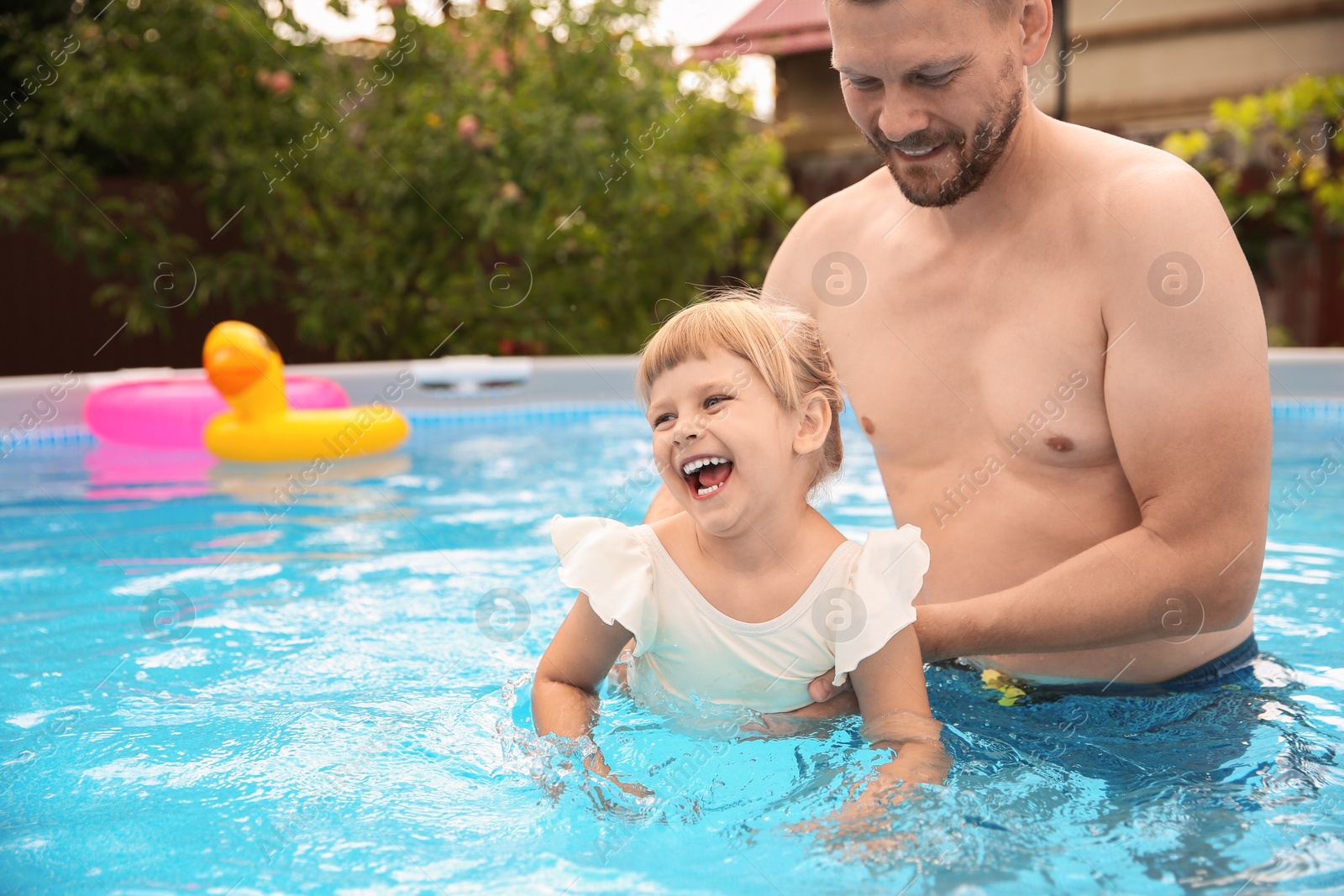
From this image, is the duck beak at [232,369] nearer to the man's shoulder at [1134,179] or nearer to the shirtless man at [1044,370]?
the shirtless man at [1044,370]

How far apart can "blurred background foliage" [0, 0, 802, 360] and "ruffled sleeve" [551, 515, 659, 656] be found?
5665 mm

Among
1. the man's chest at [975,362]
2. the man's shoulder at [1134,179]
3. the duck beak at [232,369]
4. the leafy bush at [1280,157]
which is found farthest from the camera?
the leafy bush at [1280,157]

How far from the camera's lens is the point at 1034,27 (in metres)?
2.29

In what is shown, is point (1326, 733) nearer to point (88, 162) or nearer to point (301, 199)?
point (301, 199)

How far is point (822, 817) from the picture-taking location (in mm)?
1953

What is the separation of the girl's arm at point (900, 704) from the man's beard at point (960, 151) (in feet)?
2.69

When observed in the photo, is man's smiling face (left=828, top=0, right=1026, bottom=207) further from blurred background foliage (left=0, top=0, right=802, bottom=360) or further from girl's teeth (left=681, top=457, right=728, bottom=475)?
blurred background foliage (left=0, top=0, right=802, bottom=360)

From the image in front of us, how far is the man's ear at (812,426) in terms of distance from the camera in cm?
228

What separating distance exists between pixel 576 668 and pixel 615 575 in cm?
19

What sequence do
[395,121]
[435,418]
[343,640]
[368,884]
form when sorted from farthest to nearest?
1. [395,121]
2. [435,418]
3. [343,640]
4. [368,884]

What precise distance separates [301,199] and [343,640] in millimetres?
6562

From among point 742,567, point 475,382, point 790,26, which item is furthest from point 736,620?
point 790,26

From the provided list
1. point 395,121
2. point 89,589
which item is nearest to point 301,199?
point 395,121

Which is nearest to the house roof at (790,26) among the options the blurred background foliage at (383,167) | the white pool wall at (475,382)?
the blurred background foliage at (383,167)
